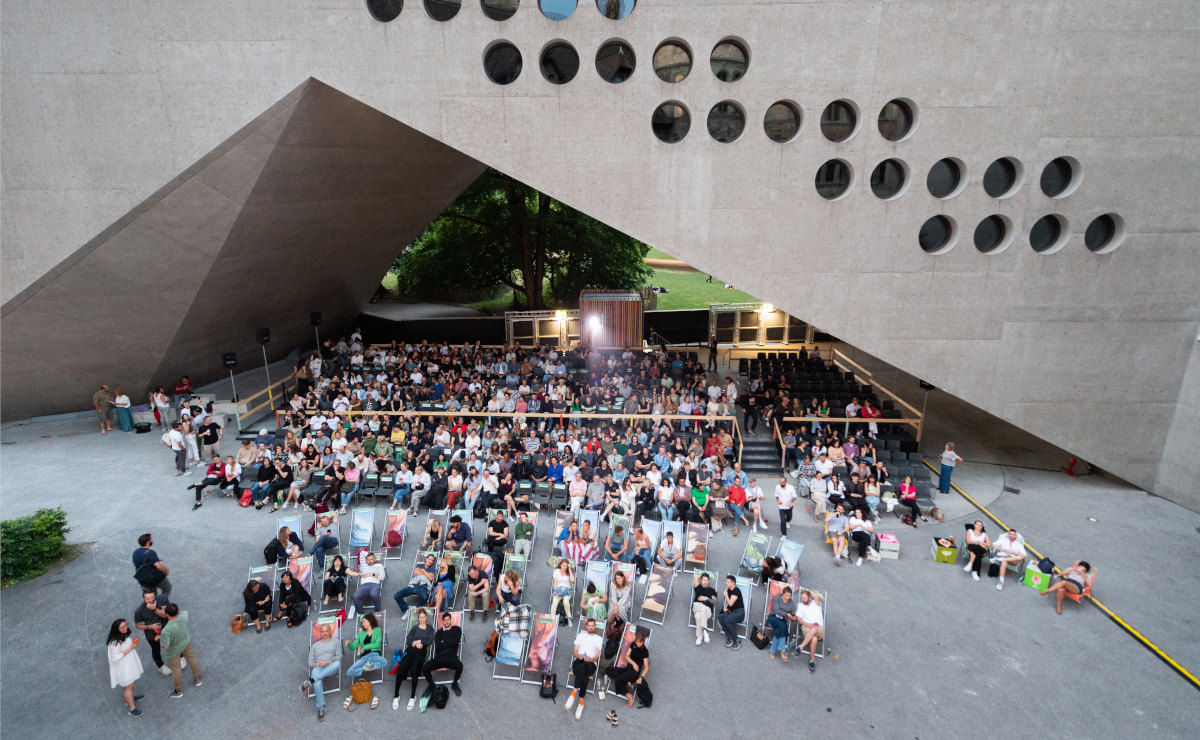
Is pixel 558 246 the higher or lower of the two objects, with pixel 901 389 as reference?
higher

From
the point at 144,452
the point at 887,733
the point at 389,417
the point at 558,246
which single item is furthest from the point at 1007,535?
the point at 558,246

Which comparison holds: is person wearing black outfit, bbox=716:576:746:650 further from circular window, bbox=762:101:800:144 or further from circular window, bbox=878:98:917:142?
circular window, bbox=878:98:917:142

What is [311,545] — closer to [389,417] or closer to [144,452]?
[389,417]

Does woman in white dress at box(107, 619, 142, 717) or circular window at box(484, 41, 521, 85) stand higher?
circular window at box(484, 41, 521, 85)

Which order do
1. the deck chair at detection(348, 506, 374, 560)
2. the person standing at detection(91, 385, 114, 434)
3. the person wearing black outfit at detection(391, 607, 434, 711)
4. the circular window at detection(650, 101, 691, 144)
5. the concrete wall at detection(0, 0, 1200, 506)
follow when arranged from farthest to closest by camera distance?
the person standing at detection(91, 385, 114, 434) → the circular window at detection(650, 101, 691, 144) → the concrete wall at detection(0, 0, 1200, 506) → the deck chair at detection(348, 506, 374, 560) → the person wearing black outfit at detection(391, 607, 434, 711)

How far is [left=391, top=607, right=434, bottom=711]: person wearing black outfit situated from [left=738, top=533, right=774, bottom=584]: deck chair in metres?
5.37

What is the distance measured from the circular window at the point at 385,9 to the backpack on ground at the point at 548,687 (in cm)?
1155

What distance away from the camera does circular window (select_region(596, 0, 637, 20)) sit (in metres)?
12.3

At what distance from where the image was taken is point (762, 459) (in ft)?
51.4

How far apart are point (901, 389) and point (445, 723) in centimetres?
1792

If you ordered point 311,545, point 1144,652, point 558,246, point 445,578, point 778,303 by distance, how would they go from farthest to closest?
point 558,246 → point 778,303 → point 311,545 → point 445,578 → point 1144,652

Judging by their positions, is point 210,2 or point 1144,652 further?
point 210,2

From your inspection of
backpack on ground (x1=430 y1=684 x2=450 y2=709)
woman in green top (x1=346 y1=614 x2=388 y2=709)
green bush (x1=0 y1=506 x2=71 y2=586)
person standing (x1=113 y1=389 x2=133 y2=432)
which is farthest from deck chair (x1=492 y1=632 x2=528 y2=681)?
person standing (x1=113 y1=389 x2=133 y2=432)

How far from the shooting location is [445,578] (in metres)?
10.1
